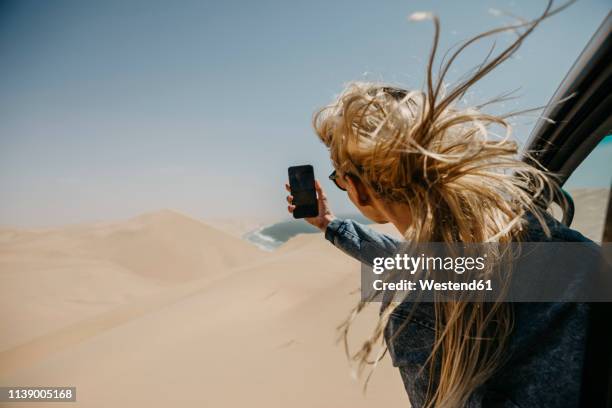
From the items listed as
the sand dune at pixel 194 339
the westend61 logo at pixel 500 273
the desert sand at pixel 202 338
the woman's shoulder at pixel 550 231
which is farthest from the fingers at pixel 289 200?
the sand dune at pixel 194 339

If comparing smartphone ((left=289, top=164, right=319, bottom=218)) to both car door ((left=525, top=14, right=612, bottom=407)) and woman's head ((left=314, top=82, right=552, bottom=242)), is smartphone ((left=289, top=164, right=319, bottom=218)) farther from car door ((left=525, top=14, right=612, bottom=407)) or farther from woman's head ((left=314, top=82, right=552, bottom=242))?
car door ((left=525, top=14, right=612, bottom=407))

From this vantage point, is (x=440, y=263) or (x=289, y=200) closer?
(x=440, y=263)

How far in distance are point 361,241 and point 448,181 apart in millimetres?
596

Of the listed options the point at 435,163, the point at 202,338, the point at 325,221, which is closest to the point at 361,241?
the point at 325,221

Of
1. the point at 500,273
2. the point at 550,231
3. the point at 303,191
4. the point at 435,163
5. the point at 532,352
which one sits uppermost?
the point at 435,163

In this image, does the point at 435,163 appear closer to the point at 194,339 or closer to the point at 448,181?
the point at 448,181

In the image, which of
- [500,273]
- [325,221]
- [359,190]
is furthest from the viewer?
[325,221]

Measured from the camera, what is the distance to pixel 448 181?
50.6 inches

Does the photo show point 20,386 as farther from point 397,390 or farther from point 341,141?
point 341,141

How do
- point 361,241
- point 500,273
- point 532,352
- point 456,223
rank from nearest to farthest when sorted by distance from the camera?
point 532,352, point 500,273, point 456,223, point 361,241

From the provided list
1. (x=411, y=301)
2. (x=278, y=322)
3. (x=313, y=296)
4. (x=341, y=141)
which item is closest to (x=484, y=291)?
(x=411, y=301)

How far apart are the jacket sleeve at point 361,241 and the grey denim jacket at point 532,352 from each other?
419mm

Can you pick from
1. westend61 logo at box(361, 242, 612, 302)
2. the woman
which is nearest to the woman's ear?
the woman

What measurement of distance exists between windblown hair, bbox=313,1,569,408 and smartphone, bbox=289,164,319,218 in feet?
2.50
